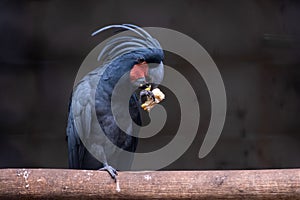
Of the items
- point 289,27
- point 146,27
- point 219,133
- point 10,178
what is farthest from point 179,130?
point 10,178

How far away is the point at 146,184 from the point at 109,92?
687 millimetres

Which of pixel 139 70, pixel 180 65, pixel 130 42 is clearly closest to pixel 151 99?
pixel 139 70

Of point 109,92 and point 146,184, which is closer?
point 146,184

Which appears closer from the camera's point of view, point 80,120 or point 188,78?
point 80,120

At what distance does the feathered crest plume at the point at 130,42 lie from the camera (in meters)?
2.12

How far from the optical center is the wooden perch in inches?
57.8

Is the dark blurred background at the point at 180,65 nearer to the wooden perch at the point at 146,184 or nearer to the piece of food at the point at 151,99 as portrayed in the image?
the piece of food at the point at 151,99

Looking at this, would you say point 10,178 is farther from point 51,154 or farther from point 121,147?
point 51,154

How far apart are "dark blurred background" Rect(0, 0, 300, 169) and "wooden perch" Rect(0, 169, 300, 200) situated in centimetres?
159

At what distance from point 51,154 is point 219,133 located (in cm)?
96

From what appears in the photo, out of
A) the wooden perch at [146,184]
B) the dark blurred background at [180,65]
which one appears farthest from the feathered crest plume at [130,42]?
the dark blurred background at [180,65]

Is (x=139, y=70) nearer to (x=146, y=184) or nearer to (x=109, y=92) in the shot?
(x=109, y=92)

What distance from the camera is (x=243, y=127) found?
3137 mm

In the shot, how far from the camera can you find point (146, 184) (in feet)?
5.00
